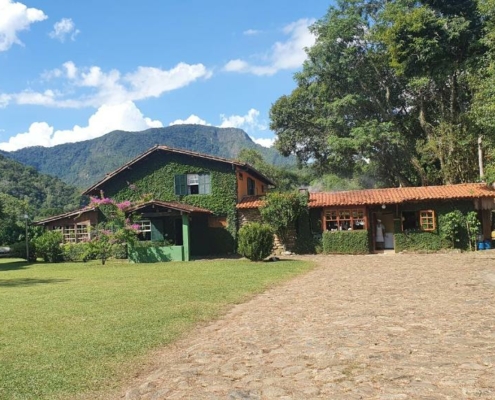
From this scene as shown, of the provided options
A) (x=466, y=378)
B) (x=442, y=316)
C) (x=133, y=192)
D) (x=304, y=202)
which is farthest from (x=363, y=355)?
(x=133, y=192)

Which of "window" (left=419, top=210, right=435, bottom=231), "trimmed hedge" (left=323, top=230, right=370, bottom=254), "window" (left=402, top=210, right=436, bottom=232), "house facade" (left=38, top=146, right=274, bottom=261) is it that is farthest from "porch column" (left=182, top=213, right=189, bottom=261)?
"window" (left=419, top=210, right=435, bottom=231)

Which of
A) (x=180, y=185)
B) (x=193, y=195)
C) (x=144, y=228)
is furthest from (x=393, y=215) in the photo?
(x=144, y=228)

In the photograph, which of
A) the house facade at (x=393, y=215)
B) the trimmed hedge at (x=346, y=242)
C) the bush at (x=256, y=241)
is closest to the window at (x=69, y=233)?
the house facade at (x=393, y=215)

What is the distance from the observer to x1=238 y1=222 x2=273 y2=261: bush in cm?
2095

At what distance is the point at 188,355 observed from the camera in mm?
6324

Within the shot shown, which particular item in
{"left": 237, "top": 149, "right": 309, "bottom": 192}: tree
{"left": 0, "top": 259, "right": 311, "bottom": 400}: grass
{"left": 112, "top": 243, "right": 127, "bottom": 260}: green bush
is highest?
{"left": 237, "top": 149, "right": 309, "bottom": 192}: tree

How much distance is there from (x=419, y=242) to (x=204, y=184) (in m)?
13.1

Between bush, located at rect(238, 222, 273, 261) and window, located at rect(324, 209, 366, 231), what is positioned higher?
window, located at rect(324, 209, 366, 231)

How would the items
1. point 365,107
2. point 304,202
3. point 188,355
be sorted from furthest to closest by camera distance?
point 365,107 → point 304,202 → point 188,355

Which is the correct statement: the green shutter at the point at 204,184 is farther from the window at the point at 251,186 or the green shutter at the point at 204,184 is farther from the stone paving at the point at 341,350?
the stone paving at the point at 341,350

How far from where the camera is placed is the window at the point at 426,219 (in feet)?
79.2

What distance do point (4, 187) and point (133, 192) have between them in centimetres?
6202

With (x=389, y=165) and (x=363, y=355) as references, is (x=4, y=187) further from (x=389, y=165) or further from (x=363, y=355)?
(x=363, y=355)

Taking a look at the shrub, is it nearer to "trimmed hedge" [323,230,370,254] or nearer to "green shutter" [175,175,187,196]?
"trimmed hedge" [323,230,370,254]
